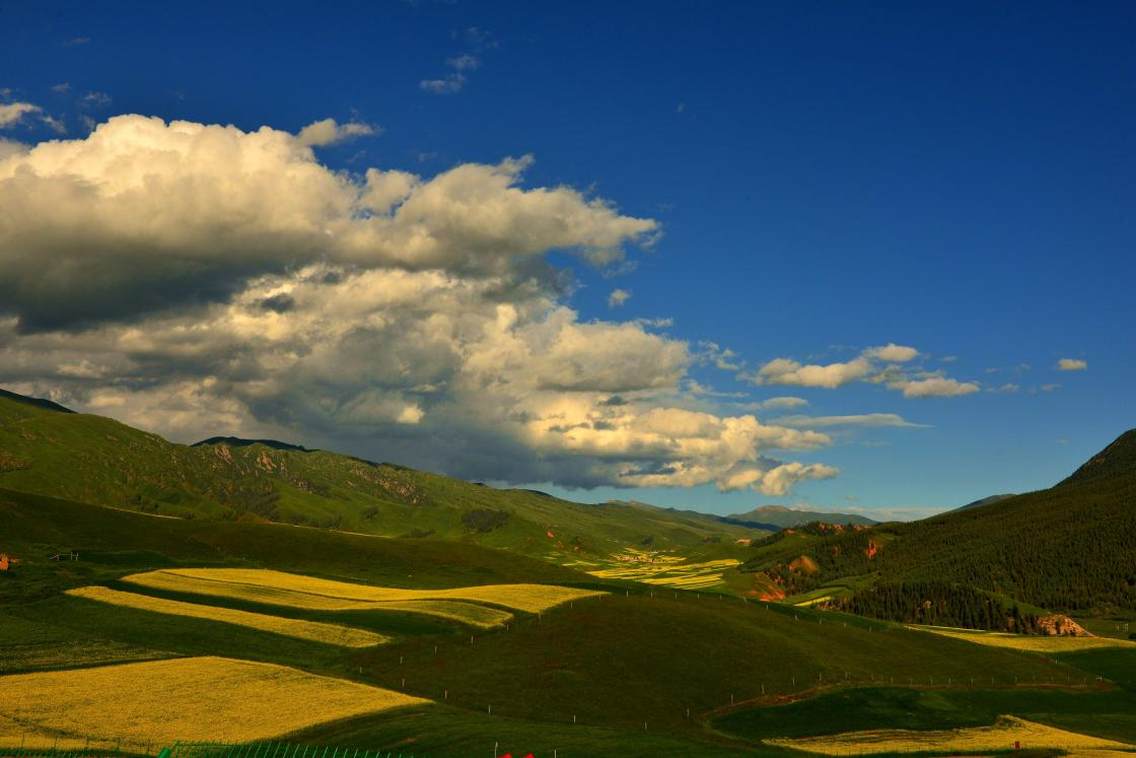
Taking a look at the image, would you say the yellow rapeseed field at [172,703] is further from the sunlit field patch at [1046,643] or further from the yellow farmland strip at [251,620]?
the sunlit field patch at [1046,643]

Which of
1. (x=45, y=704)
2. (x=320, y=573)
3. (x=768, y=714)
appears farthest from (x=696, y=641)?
(x=320, y=573)

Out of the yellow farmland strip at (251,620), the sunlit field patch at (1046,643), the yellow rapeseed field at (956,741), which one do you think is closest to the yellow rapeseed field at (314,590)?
the yellow farmland strip at (251,620)

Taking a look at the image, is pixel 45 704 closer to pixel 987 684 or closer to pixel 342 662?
pixel 342 662

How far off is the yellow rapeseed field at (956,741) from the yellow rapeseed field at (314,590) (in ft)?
232

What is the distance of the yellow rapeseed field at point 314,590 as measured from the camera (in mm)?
147625

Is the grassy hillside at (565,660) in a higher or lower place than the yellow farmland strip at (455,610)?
lower

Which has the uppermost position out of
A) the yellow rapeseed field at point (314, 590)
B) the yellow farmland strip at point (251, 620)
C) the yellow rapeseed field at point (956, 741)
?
the yellow rapeseed field at point (314, 590)

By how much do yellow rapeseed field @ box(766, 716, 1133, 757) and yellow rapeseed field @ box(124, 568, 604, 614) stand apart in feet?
232

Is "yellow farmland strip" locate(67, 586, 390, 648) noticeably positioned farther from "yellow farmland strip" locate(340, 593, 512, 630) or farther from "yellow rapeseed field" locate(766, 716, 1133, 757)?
"yellow rapeseed field" locate(766, 716, 1133, 757)

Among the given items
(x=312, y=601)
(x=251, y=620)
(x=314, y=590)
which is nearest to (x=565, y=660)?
(x=251, y=620)

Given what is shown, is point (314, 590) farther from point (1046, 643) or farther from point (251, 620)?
point (1046, 643)

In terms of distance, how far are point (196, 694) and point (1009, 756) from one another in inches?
2928

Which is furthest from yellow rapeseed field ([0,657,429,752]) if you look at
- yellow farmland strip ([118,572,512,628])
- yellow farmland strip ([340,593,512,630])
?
yellow farmland strip ([118,572,512,628])

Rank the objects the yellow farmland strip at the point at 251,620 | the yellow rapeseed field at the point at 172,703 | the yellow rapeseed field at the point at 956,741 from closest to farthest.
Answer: the yellow rapeseed field at the point at 172,703, the yellow rapeseed field at the point at 956,741, the yellow farmland strip at the point at 251,620
